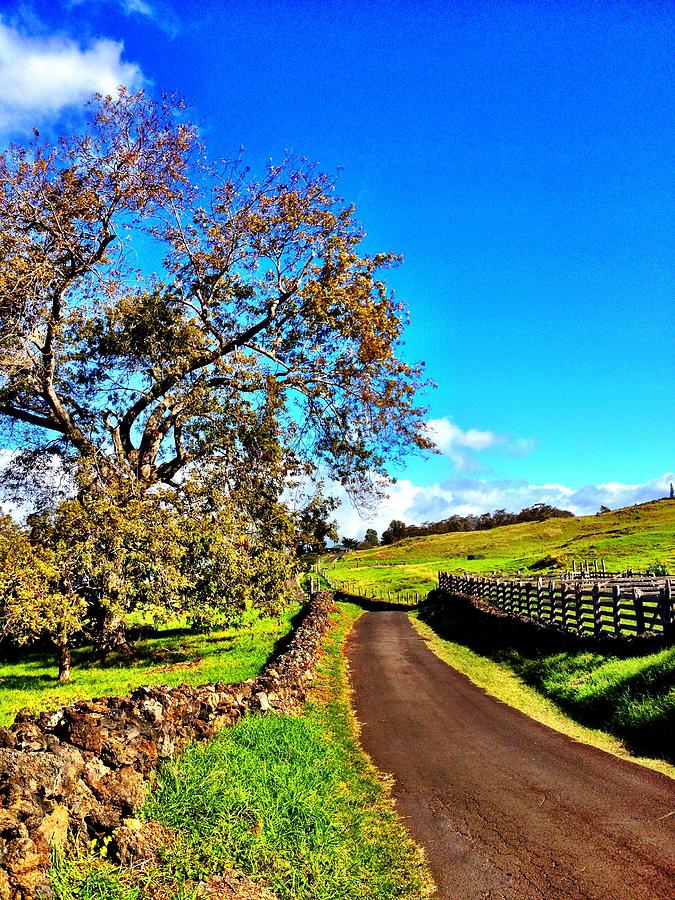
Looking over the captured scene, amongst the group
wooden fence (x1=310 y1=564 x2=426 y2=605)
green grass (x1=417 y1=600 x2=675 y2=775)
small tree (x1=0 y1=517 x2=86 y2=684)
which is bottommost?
wooden fence (x1=310 y1=564 x2=426 y2=605)

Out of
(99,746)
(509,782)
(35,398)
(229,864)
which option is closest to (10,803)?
(99,746)

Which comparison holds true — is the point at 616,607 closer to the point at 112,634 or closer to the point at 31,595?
the point at 31,595

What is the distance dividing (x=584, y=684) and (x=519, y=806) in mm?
6699

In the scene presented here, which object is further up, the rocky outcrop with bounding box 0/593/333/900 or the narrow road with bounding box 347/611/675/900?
the rocky outcrop with bounding box 0/593/333/900

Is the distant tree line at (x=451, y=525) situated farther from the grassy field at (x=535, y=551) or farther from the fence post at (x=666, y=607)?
the fence post at (x=666, y=607)

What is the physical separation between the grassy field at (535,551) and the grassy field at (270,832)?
39.9 meters

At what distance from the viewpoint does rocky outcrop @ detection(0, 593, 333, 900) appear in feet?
14.8

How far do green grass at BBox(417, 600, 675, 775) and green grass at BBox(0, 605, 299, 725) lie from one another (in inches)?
303

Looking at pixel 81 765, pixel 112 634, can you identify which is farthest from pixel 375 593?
pixel 81 765

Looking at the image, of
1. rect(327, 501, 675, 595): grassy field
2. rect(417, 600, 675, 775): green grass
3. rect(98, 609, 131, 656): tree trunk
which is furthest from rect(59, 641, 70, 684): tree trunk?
rect(327, 501, 675, 595): grassy field

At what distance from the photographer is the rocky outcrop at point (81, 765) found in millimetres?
4504

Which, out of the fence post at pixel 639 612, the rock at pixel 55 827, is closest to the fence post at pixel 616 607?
the fence post at pixel 639 612

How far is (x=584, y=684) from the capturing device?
13297 millimetres

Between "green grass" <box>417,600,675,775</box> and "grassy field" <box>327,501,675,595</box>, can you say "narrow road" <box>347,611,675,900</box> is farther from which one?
"grassy field" <box>327,501,675,595</box>
